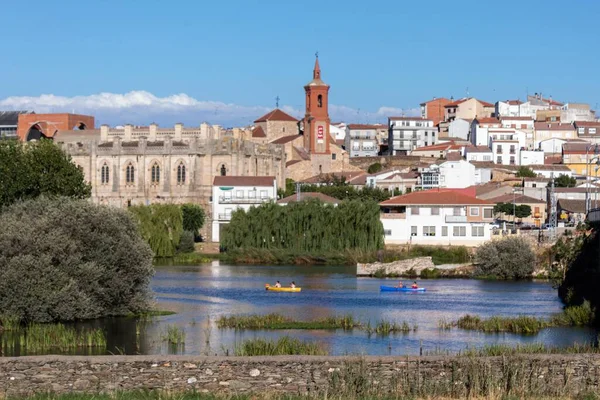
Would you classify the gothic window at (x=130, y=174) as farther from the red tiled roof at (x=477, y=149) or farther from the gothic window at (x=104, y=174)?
the red tiled roof at (x=477, y=149)

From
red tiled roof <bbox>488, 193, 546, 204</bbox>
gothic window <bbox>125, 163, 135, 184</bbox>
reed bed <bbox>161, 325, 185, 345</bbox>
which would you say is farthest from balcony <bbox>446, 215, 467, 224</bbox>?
reed bed <bbox>161, 325, 185, 345</bbox>

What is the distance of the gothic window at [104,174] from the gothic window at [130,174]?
1812mm

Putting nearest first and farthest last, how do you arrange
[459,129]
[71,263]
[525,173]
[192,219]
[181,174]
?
[71,263] → [192,219] → [181,174] → [525,173] → [459,129]

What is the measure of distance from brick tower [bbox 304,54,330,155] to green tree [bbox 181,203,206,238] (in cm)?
4713

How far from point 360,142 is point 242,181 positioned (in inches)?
2442

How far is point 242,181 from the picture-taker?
10919 cm

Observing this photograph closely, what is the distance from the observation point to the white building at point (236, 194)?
351 feet

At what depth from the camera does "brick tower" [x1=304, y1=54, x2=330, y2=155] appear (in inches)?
5979

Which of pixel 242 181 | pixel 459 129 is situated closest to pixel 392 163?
pixel 459 129

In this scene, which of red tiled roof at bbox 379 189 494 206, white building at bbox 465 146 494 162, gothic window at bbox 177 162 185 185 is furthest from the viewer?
white building at bbox 465 146 494 162

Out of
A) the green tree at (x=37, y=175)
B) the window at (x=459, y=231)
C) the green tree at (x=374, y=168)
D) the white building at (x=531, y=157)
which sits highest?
the white building at (x=531, y=157)

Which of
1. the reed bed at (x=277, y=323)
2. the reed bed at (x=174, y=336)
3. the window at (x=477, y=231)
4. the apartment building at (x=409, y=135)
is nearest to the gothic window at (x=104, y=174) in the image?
the window at (x=477, y=231)

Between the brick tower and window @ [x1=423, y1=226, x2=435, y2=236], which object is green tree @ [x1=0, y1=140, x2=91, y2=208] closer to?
window @ [x1=423, y1=226, x2=435, y2=236]

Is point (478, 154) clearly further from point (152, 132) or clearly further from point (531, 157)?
point (152, 132)
